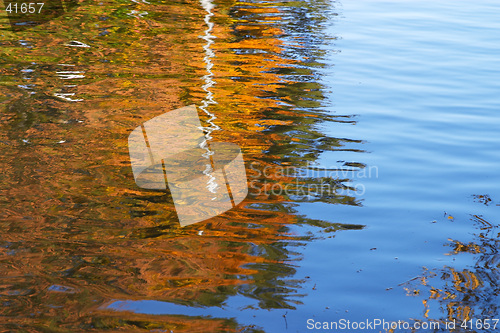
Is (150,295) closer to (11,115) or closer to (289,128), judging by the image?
(289,128)

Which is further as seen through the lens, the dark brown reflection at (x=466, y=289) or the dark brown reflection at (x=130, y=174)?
the dark brown reflection at (x=130, y=174)

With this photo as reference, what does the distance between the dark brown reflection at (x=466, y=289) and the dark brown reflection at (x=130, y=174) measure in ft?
2.69

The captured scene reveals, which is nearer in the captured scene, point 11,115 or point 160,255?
point 160,255

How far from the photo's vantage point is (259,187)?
4.91m

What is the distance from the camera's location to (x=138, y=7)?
1227cm

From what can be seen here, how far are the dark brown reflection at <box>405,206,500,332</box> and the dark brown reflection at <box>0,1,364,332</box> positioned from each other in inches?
32.2

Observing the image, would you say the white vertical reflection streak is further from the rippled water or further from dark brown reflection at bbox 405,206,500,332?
dark brown reflection at bbox 405,206,500,332

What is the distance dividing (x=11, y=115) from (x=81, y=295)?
3571mm

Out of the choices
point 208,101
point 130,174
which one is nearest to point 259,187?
point 130,174

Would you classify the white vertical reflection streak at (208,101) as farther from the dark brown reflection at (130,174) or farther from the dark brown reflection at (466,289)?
the dark brown reflection at (466,289)

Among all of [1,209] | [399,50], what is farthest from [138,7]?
[1,209]

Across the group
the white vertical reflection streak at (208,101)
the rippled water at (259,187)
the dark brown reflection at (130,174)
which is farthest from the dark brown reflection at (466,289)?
the white vertical reflection streak at (208,101)

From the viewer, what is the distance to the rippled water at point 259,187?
3.38 meters

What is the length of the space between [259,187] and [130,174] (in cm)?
123
